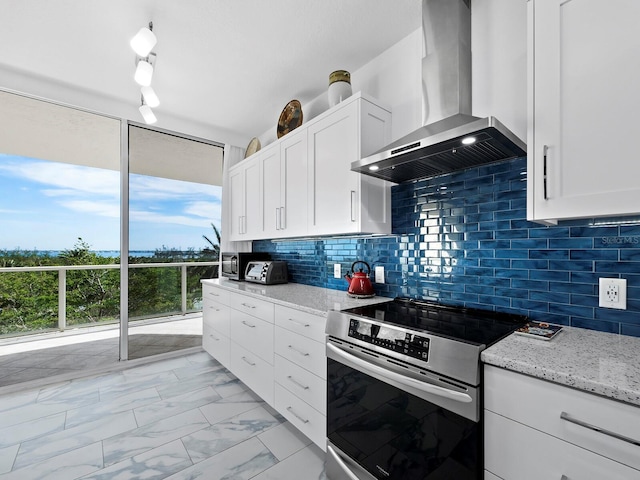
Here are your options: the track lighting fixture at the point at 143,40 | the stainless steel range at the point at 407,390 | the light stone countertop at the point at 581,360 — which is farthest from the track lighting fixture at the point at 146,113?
the light stone countertop at the point at 581,360

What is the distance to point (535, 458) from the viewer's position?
905mm

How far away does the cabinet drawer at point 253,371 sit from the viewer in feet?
7.30

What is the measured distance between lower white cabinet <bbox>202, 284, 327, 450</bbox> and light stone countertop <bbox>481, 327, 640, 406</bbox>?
97 centimetres

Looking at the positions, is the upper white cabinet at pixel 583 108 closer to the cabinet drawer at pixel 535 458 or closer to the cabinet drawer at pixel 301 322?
the cabinet drawer at pixel 535 458

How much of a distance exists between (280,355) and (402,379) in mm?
1083

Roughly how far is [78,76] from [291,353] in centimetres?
298

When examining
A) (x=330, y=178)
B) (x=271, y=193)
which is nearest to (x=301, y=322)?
(x=330, y=178)

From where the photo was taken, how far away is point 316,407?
5.82ft

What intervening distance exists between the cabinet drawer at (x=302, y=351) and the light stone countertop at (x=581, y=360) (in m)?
0.96

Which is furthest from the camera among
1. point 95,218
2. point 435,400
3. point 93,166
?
point 95,218

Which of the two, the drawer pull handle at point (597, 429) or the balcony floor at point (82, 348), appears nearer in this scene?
the drawer pull handle at point (597, 429)

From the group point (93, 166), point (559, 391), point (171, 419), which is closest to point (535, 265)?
point (559, 391)

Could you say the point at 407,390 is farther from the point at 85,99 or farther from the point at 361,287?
the point at 85,99

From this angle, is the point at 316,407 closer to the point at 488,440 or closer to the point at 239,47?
the point at 488,440
